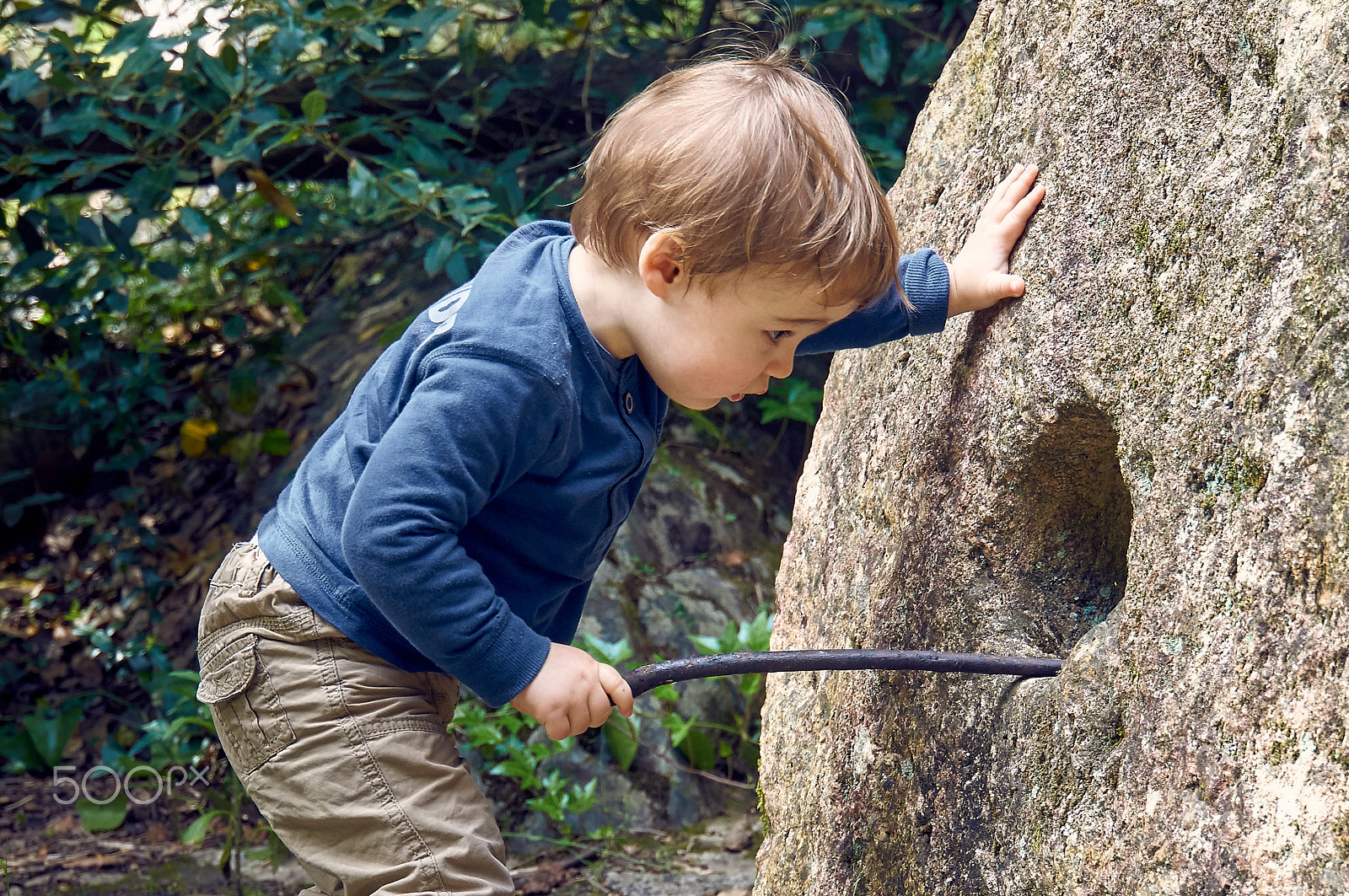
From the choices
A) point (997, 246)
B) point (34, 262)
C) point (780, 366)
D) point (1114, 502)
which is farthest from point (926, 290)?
point (34, 262)

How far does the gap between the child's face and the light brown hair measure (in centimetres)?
3

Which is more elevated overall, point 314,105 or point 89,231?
point 314,105

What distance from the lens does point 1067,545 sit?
4.73 feet

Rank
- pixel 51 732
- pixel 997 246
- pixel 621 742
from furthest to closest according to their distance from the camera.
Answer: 1. pixel 51 732
2. pixel 621 742
3. pixel 997 246

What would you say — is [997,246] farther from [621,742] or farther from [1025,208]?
[621,742]

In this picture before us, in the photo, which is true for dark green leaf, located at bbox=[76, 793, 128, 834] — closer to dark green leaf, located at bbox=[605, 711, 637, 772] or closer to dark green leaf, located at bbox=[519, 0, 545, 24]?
dark green leaf, located at bbox=[605, 711, 637, 772]

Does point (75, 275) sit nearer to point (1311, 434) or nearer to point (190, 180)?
point (190, 180)

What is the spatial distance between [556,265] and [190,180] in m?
2.18

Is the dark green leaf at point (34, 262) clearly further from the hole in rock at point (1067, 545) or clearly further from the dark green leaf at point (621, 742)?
the hole in rock at point (1067, 545)

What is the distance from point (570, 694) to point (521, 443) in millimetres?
326

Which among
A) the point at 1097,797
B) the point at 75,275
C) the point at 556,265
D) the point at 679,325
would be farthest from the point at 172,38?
the point at 1097,797

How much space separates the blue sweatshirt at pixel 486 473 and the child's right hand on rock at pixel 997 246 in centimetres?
4

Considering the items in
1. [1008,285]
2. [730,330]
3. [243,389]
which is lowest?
[243,389]

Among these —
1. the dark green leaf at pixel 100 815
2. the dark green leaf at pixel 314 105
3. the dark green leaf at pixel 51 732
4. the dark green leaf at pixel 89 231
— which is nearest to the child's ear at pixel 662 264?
the dark green leaf at pixel 314 105
